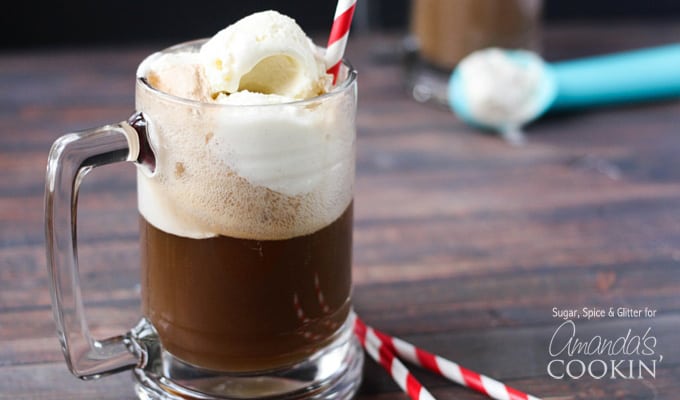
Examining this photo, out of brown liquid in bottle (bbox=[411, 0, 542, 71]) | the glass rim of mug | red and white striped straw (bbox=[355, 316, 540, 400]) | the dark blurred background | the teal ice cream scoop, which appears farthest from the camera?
the dark blurred background

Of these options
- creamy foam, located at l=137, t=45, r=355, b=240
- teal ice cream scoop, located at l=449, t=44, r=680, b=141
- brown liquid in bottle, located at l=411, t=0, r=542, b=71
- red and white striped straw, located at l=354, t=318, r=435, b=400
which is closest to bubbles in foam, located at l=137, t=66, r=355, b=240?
creamy foam, located at l=137, t=45, r=355, b=240

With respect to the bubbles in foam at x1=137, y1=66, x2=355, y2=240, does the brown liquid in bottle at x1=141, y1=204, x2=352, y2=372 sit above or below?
below

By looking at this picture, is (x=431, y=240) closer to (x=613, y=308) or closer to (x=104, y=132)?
(x=613, y=308)

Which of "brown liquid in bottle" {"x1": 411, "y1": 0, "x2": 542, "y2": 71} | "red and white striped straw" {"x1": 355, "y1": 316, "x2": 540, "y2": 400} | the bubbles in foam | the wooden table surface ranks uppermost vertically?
the bubbles in foam

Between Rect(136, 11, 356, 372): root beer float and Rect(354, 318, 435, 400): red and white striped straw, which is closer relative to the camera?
Rect(136, 11, 356, 372): root beer float

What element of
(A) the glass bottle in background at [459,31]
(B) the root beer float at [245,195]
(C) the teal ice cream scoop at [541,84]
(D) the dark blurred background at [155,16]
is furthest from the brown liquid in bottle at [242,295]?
(D) the dark blurred background at [155,16]

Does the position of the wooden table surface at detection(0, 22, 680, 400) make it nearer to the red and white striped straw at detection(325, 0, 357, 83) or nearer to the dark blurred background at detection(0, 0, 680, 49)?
the red and white striped straw at detection(325, 0, 357, 83)

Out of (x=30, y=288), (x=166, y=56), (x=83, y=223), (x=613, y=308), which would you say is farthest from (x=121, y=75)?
(x=613, y=308)
